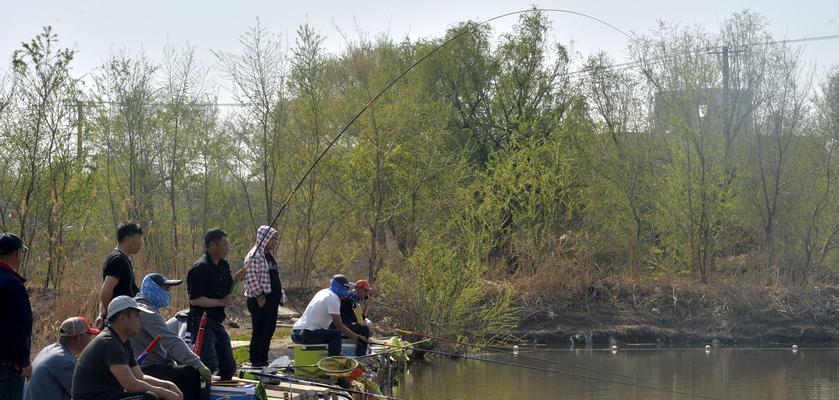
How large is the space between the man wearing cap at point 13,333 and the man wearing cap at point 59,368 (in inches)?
14.2

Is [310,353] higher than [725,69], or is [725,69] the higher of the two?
[725,69]

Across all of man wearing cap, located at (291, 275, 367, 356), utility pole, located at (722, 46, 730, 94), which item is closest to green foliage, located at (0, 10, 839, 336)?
utility pole, located at (722, 46, 730, 94)

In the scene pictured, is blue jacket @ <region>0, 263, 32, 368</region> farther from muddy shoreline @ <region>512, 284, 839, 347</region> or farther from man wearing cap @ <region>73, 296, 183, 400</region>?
muddy shoreline @ <region>512, 284, 839, 347</region>

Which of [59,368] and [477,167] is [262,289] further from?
[477,167]

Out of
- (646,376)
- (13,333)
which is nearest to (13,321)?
(13,333)

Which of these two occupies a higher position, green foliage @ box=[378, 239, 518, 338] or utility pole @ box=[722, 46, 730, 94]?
utility pole @ box=[722, 46, 730, 94]

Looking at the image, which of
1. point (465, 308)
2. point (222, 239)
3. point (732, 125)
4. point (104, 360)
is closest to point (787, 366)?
point (465, 308)

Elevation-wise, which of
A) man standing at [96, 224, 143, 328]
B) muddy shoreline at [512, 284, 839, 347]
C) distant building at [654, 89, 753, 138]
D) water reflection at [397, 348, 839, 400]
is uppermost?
distant building at [654, 89, 753, 138]

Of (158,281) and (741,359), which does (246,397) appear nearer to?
(158,281)

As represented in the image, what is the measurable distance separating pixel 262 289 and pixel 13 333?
4.12m

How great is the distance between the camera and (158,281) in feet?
25.2

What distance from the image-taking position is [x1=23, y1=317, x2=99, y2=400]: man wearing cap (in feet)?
21.7

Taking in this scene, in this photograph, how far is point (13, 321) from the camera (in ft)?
20.0

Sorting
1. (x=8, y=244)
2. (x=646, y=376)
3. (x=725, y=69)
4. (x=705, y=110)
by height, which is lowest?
(x=646, y=376)
